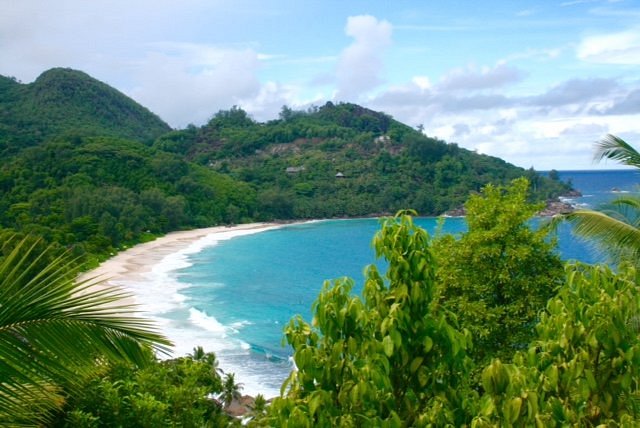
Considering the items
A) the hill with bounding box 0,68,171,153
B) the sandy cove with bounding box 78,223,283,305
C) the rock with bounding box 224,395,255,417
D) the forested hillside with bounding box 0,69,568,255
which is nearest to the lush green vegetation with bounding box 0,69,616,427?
the rock with bounding box 224,395,255,417

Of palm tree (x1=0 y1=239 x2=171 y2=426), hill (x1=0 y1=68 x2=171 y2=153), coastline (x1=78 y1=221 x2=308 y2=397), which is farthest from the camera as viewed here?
hill (x1=0 y1=68 x2=171 y2=153)

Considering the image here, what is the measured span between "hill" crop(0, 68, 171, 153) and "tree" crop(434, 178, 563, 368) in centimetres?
6497

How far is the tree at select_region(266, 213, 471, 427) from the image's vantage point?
7.30ft

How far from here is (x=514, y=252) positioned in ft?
23.6

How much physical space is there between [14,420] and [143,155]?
204ft

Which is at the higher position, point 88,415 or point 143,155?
point 143,155

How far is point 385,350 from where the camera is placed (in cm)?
222

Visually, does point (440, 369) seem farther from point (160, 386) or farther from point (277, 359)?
point (277, 359)

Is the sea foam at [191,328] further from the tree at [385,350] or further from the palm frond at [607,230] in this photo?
the tree at [385,350]

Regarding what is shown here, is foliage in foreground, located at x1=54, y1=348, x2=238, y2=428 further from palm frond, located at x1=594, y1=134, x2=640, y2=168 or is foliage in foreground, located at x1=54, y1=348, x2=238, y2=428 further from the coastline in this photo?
palm frond, located at x1=594, y1=134, x2=640, y2=168

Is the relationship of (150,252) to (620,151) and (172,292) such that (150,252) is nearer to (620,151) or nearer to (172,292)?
(172,292)

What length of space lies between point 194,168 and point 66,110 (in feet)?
104

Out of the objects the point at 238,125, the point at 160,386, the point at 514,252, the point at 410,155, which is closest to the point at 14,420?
the point at 160,386

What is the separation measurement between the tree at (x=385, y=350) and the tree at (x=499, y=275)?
14.9 ft
